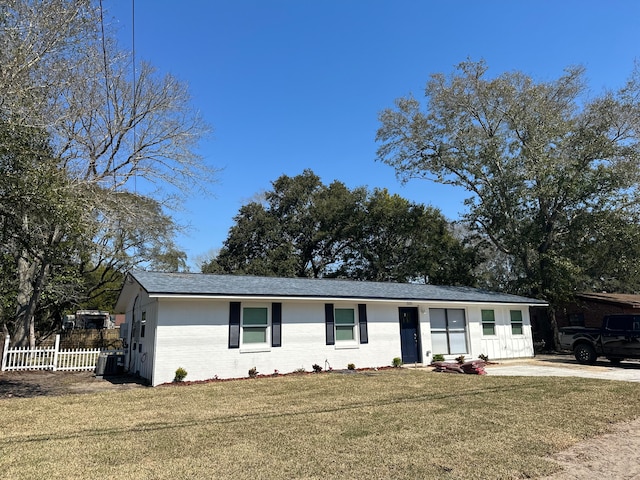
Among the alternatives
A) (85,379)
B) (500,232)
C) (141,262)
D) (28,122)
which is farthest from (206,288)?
(500,232)

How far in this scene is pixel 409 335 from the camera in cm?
1673

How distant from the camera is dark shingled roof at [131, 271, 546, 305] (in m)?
13.0

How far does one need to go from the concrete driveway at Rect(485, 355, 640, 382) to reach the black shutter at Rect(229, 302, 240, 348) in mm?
8291

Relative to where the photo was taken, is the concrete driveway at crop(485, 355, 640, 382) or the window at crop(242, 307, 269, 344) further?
the window at crop(242, 307, 269, 344)

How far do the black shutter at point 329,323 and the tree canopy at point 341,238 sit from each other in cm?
1744

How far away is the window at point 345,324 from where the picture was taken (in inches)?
601

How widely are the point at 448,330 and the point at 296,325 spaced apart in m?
6.91

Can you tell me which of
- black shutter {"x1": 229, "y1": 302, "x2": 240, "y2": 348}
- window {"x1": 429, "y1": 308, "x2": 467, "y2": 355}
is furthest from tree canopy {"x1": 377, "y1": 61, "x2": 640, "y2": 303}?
black shutter {"x1": 229, "y1": 302, "x2": 240, "y2": 348}

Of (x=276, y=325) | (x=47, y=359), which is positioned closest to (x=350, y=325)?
(x=276, y=325)

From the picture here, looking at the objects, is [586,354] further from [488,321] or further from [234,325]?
[234,325]

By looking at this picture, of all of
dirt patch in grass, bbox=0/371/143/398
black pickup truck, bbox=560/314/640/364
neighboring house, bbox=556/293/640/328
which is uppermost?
neighboring house, bbox=556/293/640/328

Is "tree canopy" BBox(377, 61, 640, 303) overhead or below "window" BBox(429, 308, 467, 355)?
overhead

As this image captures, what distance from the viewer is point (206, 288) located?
13250mm

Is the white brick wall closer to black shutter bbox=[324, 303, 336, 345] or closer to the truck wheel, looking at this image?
black shutter bbox=[324, 303, 336, 345]
